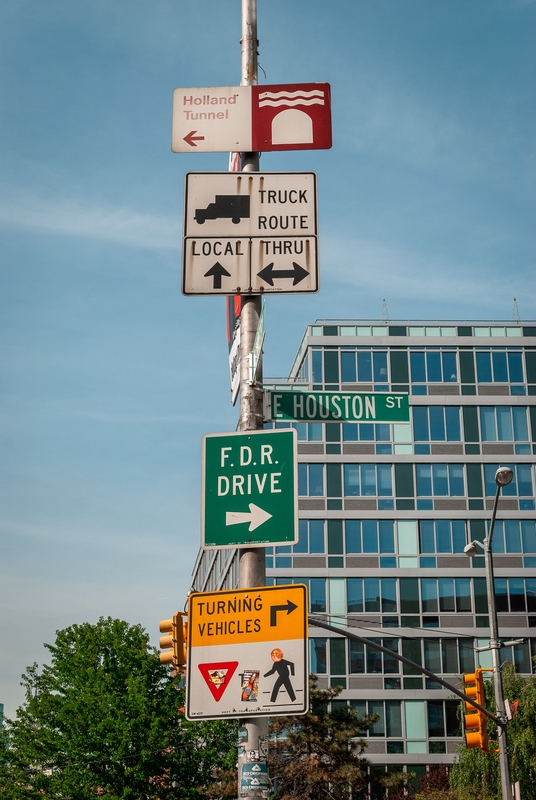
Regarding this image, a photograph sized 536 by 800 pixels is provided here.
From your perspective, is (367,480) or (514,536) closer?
(514,536)

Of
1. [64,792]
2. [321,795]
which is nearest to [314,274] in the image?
[321,795]

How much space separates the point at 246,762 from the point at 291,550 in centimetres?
4501

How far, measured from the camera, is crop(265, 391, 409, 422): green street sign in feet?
20.5

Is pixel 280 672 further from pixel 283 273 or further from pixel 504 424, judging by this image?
pixel 504 424

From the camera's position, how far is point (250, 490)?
583 centimetres

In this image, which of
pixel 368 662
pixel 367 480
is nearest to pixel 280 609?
pixel 368 662

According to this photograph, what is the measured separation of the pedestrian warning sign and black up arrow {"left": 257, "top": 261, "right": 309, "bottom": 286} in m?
2.20

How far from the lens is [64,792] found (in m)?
37.2

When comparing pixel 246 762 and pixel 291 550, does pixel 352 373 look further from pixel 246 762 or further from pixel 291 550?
pixel 246 762

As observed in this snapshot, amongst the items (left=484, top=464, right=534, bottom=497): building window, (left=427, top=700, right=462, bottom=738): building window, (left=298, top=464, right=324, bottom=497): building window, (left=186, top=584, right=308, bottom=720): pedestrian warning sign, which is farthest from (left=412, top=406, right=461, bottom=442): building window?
(left=186, top=584, right=308, bottom=720): pedestrian warning sign

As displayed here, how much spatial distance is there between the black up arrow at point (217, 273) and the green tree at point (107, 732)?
3403 cm

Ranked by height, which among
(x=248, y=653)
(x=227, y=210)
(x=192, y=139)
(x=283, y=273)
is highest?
(x=192, y=139)

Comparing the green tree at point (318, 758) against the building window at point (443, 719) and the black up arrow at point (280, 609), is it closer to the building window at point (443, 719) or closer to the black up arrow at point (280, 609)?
the building window at point (443, 719)

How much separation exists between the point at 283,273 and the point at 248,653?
262 cm
